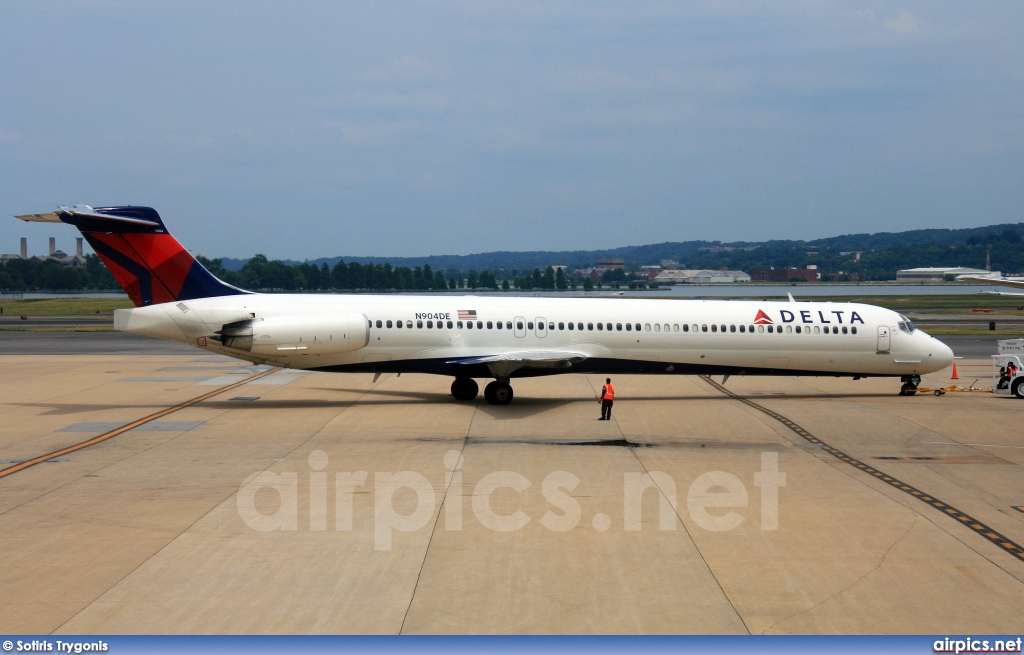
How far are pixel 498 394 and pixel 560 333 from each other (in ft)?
9.31

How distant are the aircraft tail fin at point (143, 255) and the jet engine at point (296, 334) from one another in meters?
1.66

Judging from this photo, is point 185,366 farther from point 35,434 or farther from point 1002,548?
point 1002,548

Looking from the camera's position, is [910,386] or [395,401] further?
[910,386]

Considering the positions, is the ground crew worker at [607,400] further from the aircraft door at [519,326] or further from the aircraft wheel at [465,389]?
the aircraft wheel at [465,389]

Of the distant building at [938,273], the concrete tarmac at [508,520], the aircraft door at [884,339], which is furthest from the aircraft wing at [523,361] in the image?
the distant building at [938,273]

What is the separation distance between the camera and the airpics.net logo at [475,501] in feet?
43.0

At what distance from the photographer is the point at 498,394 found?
25.3 meters

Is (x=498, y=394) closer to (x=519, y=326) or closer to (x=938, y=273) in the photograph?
(x=519, y=326)

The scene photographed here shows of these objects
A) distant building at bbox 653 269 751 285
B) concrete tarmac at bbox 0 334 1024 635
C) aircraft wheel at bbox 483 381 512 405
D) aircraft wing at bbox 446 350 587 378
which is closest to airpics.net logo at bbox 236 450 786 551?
concrete tarmac at bbox 0 334 1024 635

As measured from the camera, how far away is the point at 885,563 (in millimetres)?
11477

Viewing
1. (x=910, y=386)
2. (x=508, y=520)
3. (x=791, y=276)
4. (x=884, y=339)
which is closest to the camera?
(x=508, y=520)

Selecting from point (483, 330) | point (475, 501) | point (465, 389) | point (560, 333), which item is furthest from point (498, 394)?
point (475, 501)

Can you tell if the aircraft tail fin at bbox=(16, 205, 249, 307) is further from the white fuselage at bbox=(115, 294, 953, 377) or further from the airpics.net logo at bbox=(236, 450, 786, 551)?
the airpics.net logo at bbox=(236, 450, 786, 551)

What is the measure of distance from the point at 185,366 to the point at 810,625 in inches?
1245
